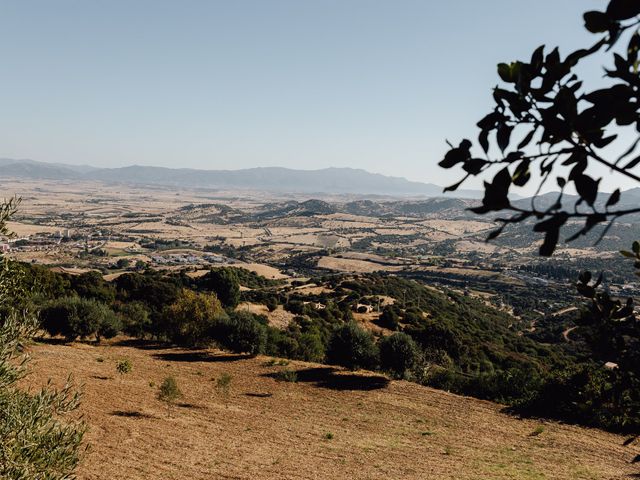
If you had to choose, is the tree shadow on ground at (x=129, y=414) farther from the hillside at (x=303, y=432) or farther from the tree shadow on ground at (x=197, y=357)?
the tree shadow on ground at (x=197, y=357)

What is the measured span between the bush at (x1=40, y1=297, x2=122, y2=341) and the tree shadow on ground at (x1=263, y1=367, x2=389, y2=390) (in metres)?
12.7

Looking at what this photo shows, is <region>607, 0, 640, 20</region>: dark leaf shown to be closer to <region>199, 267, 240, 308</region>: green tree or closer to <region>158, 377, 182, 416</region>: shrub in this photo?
<region>158, 377, 182, 416</region>: shrub

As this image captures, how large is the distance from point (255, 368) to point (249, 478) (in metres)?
13.2

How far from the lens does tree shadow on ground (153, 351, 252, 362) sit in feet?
86.4

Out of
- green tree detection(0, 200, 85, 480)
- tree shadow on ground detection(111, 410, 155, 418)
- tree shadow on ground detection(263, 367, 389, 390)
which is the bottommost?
tree shadow on ground detection(263, 367, 389, 390)

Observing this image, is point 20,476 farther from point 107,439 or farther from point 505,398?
Answer: point 505,398

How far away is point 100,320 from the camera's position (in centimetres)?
2830

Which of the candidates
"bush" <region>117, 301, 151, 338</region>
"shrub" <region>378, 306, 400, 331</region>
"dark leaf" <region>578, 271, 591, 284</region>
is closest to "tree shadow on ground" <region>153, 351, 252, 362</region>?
"bush" <region>117, 301, 151, 338</region>

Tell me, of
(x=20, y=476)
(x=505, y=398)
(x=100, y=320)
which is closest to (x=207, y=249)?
(x=100, y=320)

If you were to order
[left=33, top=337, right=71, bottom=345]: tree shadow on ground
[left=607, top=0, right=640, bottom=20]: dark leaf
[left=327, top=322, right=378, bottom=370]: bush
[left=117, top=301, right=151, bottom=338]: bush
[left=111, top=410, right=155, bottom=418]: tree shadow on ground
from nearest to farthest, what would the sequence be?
1. [left=607, top=0, right=640, bottom=20]: dark leaf
2. [left=111, top=410, right=155, bottom=418]: tree shadow on ground
3. [left=327, top=322, right=378, bottom=370]: bush
4. [left=33, top=337, right=71, bottom=345]: tree shadow on ground
5. [left=117, top=301, right=151, bottom=338]: bush

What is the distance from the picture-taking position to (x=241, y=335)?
91.8ft

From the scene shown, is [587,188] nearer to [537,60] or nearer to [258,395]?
[537,60]

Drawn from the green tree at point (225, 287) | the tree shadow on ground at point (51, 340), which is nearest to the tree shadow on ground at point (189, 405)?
the tree shadow on ground at point (51, 340)

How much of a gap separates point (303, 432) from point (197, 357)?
12.5 metres
